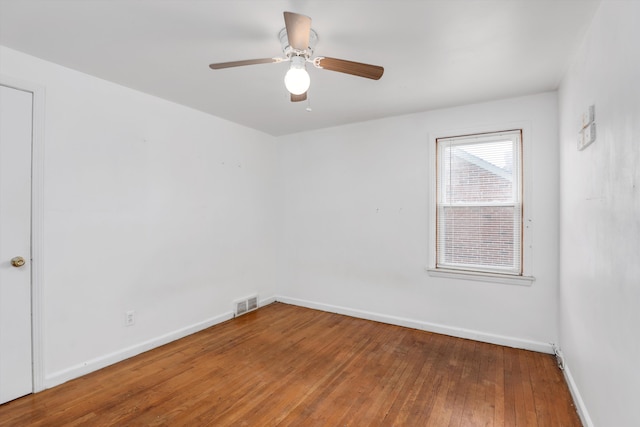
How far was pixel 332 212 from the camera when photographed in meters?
4.29

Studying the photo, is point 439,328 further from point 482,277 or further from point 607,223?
point 607,223

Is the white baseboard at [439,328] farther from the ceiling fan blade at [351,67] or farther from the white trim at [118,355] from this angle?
the ceiling fan blade at [351,67]

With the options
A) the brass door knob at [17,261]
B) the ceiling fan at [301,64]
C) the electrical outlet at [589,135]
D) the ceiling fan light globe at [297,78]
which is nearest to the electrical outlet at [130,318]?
the brass door knob at [17,261]

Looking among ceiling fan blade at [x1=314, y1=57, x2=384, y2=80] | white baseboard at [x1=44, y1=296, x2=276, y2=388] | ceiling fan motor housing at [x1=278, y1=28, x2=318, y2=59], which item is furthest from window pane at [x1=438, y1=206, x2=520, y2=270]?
white baseboard at [x1=44, y1=296, x2=276, y2=388]

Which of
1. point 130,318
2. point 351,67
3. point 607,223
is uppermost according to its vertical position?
point 351,67

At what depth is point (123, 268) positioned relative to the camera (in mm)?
2875

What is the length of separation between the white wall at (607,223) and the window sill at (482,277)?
0.66 meters

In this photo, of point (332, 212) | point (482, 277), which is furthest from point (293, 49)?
point (482, 277)

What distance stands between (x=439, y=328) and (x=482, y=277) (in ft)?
2.52

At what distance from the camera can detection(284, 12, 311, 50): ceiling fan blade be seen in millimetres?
1499

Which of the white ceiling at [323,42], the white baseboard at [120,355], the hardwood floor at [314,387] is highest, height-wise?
the white ceiling at [323,42]

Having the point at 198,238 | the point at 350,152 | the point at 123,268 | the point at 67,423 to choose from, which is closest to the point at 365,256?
the point at 350,152

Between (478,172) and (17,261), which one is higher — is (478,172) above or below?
above

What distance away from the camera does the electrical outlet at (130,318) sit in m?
2.88
